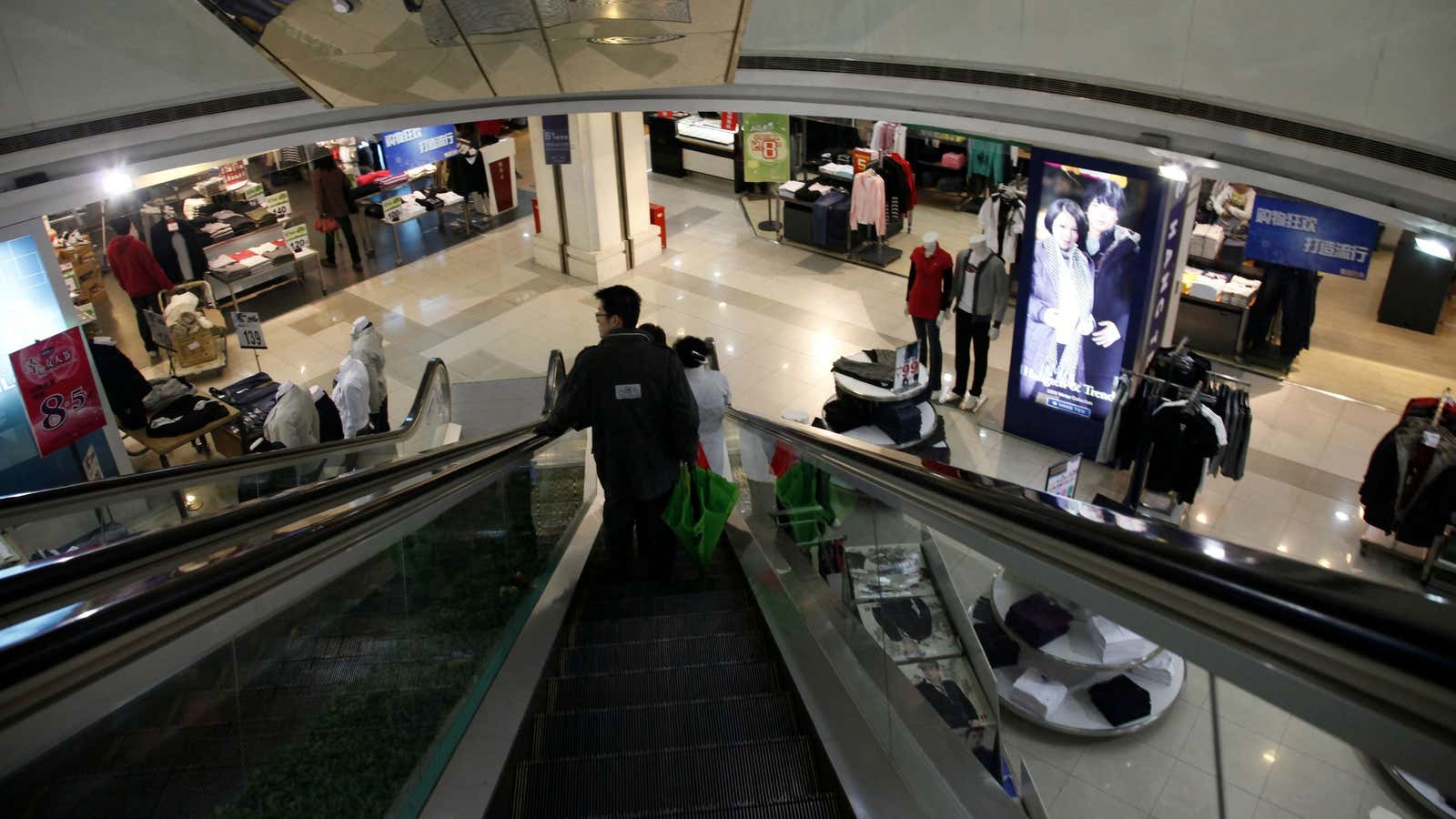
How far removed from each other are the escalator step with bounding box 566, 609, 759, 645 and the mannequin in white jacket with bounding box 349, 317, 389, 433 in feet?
12.9

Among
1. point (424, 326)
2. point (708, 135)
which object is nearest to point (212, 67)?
point (424, 326)

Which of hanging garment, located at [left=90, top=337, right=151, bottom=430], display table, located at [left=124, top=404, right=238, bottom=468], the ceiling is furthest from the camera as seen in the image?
display table, located at [left=124, top=404, right=238, bottom=468]

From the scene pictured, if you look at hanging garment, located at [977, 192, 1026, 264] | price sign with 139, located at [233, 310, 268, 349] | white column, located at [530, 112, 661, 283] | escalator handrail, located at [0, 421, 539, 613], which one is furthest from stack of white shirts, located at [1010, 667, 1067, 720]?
white column, located at [530, 112, 661, 283]

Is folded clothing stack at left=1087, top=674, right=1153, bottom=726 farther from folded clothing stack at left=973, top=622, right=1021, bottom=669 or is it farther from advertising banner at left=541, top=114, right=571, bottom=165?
advertising banner at left=541, top=114, right=571, bottom=165

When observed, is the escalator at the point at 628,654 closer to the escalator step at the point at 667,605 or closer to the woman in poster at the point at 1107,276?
the escalator step at the point at 667,605

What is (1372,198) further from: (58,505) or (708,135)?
(708,135)

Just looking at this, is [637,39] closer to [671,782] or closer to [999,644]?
[999,644]

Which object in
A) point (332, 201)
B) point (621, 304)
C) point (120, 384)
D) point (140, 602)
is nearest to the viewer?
point (140, 602)

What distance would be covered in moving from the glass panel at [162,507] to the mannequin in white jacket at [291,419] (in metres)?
1.86

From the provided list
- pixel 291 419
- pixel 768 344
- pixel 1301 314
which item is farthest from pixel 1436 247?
pixel 291 419

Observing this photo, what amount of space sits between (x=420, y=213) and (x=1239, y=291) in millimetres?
9906

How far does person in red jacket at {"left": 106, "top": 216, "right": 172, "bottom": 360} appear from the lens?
10.1 metres

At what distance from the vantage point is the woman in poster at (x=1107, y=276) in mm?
7211

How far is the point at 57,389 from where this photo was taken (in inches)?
269
